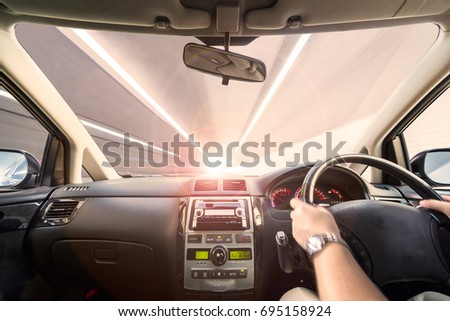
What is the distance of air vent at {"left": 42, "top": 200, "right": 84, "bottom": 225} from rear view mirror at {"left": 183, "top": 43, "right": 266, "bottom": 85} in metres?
1.34

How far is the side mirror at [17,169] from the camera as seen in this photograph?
1864 mm

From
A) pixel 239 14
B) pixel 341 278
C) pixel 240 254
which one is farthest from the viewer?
pixel 240 254

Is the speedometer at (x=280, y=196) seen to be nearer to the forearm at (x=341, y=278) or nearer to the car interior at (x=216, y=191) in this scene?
the car interior at (x=216, y=191)

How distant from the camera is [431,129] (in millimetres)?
2289

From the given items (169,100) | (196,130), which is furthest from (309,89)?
(196,130)

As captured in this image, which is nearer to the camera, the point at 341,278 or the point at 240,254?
the point at 341,278

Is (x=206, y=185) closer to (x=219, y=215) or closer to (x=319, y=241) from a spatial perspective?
(x=219, y=215)

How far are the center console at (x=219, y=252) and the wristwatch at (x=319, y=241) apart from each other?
0.79 metres

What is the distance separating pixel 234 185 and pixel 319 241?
110 cm

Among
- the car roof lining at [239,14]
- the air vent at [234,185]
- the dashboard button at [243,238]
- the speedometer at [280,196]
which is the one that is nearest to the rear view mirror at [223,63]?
the car roof lining at [239,14]

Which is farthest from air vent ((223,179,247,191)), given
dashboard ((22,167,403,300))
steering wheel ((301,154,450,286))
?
steering wheel ((301,154,450,286))

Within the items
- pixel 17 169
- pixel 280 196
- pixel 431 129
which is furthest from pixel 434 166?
pixel 17 169

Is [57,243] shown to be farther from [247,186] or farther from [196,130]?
[196,130]

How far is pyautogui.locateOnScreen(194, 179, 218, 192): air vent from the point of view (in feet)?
6.16
